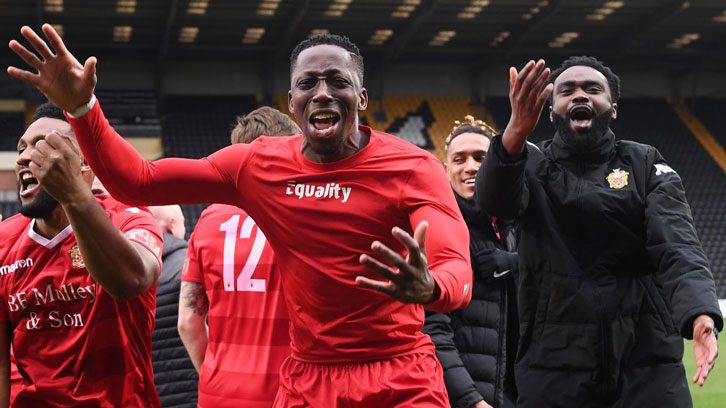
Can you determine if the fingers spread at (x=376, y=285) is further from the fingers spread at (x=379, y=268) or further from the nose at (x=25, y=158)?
the nose at (x=25, y=158)

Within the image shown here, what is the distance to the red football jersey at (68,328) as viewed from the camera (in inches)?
140

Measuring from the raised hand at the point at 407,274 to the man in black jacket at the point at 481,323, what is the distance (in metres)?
1.53

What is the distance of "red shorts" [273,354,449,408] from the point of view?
3160 mm

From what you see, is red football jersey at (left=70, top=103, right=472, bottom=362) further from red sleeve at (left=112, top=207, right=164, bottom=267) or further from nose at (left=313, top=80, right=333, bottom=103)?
red sleeve at (left=112, top=207, right=164, bottom=267)

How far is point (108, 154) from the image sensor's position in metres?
3.05

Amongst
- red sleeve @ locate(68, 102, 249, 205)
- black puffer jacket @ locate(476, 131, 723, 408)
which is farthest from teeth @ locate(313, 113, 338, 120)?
black puffer jacket @ locate(476, 131, 723, 408)

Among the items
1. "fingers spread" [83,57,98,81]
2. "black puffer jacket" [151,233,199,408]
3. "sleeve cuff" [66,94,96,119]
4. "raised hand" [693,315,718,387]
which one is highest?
"fingers spread" [83,57,98,81]

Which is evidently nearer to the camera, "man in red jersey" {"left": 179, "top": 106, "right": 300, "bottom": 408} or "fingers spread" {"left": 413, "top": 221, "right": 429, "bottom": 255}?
"fingers spread" {"left": 413, "top": 221, "right": 429, "bottom": 255}

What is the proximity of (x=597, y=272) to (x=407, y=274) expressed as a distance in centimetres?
172

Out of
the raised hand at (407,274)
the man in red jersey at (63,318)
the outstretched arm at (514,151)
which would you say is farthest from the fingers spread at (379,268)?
the outstretched arm at (514,151)

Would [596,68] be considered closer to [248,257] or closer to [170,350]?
[248,257]

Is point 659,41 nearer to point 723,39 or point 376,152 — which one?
point 723,39

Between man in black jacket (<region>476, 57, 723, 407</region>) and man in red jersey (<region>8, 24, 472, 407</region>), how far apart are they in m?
0.77

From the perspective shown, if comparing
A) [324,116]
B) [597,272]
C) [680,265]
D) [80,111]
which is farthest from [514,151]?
[80,111]
